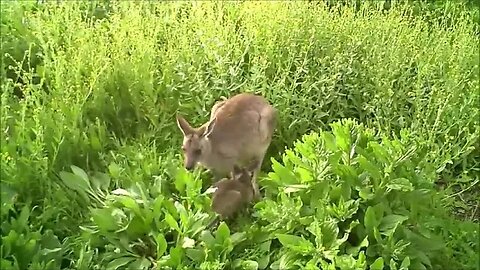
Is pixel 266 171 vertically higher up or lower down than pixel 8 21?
lower down

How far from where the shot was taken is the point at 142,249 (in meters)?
3.68

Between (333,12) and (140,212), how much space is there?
9.56 feet

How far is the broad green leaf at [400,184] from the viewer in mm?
3531

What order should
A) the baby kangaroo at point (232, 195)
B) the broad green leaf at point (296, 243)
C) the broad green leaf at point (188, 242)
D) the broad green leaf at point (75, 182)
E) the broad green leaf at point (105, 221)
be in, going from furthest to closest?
the broad green leaf at point (75, 182)
the baby kangaroo at point (232, 195)
the broad green leaf at point (105, 221)
the broad green leaf at point (188, 242)
the broad green leaf at point (296, 243)

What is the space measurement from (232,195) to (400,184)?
2.95ft

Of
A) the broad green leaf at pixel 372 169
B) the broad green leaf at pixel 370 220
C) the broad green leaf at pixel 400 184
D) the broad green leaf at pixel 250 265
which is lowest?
the broad green leaf at pixel 250 265

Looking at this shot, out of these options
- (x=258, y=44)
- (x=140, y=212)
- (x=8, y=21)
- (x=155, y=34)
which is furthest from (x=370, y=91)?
(x=8, y=21)

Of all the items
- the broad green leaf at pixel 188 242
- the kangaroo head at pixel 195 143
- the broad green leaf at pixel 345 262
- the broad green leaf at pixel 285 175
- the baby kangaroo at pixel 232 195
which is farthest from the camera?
the kangaroo head at pixel 195 143

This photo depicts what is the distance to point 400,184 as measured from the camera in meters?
3.55

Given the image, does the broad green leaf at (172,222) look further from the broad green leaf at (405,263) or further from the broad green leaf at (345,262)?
the broad green leaf at (405,263)

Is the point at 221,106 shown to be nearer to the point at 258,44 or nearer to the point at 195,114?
the point at 195,114

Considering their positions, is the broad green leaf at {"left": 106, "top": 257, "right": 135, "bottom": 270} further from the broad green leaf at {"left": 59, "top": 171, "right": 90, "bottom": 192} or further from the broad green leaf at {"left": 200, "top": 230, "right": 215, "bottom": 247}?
the broad green leaf at {"left": 59, "top": 171, "right": 90, "bottom": 192}

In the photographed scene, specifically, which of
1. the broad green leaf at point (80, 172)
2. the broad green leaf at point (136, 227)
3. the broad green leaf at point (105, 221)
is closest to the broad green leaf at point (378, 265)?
the broad green leaf at point (136, 227)

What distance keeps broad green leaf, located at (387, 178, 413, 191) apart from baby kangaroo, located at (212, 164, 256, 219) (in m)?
0.82
